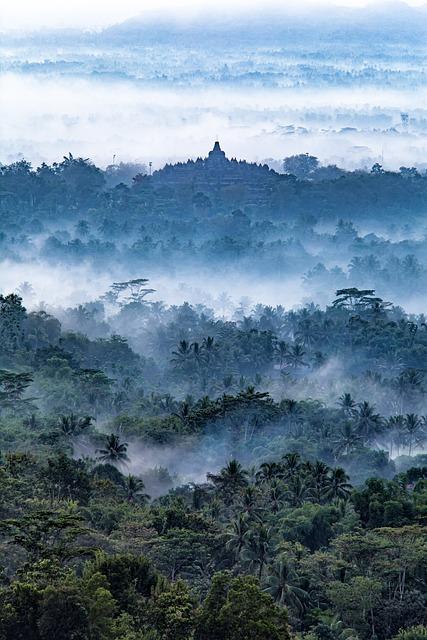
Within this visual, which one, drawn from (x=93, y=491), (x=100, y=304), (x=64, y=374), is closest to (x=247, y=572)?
(x=93, y=491)

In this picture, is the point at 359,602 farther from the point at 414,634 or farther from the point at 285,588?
the point at 414,634

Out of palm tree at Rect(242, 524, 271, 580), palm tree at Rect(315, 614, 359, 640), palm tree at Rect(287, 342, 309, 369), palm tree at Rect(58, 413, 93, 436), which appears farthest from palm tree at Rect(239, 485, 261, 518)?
palm tree at Rect(287, 342, 309, 369)

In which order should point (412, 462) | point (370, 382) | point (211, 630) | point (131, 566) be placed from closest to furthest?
point (211, 630) → point (131, 566) → point (412, 462) → point (370, 382)

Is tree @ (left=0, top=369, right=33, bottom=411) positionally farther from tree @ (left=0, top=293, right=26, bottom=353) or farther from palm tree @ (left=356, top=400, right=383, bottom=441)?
palm tree @ (left=356, top=400, right=383, bottom=441)

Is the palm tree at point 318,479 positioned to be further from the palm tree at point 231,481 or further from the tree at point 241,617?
the tree at point 241,617

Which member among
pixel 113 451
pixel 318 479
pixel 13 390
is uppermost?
pixel 13 390

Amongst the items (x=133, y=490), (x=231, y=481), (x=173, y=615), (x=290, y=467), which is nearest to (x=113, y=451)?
(x=133, y=490)

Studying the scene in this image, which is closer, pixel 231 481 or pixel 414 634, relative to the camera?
pixel 414 634

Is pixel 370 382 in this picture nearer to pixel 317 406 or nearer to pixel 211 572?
pixel 317 406

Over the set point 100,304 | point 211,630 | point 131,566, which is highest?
point 100,304
